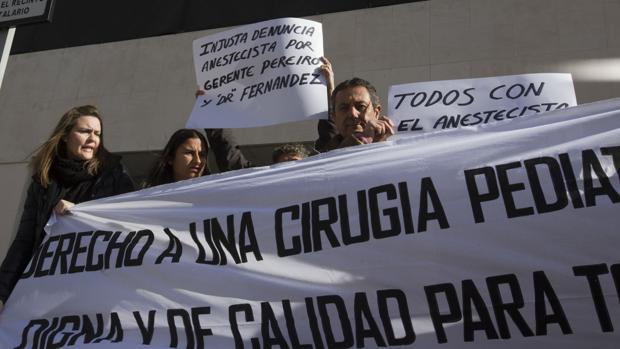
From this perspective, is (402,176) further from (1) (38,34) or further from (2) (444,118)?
(1) (38,34)

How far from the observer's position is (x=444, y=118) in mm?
4203

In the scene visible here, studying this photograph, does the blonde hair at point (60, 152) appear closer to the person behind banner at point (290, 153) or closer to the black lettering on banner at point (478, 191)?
the person behind banner at point (290, 153)

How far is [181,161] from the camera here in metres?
3.20

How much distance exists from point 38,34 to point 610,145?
28.3 ft

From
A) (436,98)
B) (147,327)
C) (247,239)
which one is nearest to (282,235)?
(247,239)

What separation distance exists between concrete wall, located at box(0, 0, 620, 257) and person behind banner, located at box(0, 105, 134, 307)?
3907 mm

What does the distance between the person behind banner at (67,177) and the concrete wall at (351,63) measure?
391 cm

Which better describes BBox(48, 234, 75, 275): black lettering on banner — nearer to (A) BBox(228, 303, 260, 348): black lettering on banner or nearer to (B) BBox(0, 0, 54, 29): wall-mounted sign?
(A) BBox(228, 303, 260, 348): black lettering on banner

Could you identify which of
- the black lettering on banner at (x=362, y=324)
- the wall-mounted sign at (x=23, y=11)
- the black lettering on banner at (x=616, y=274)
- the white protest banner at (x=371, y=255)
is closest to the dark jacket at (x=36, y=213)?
the white protest banner at (x=371, y=255)

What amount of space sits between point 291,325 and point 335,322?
0.16m

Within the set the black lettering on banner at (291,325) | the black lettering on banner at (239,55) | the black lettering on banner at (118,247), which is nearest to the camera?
the black lettering on banner at (291,325)

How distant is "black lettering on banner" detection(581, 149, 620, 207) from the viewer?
196 centimetres

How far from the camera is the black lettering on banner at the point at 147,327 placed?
2.42 metres

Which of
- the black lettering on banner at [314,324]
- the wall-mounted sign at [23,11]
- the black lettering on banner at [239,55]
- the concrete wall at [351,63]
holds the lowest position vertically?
the black lettering on banner at [314,324]
